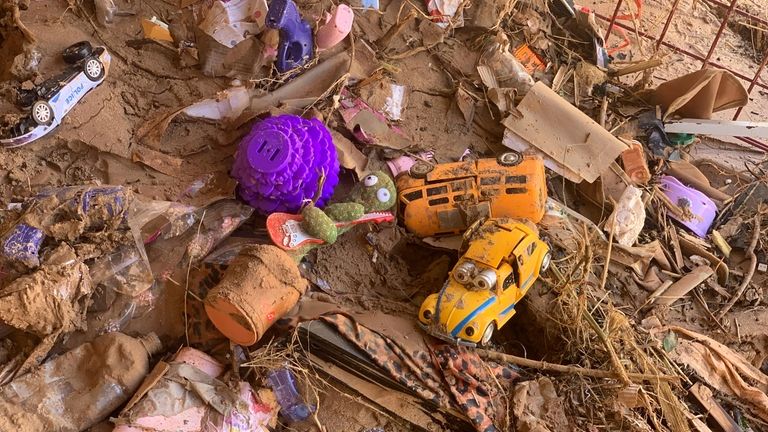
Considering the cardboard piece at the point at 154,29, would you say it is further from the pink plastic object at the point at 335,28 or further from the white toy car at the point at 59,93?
the pink plastic object at the point at 335,28

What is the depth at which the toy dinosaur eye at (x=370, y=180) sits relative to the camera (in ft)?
7.99

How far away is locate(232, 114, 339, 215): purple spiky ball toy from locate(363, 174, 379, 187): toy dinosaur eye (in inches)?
4.7

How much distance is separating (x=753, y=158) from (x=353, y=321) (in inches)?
97.0

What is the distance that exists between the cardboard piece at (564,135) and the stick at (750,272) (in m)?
0.74

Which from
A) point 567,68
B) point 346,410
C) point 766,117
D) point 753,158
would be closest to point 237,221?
point 346,410

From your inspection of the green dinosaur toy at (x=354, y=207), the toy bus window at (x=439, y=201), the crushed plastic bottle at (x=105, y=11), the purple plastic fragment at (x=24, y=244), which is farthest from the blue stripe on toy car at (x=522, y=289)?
the crushed plastic bottle at (x=105, y=11)

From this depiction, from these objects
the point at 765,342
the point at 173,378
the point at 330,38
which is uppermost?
the point at 330,38

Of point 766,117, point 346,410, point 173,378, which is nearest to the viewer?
point 173,378

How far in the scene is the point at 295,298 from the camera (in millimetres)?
2139

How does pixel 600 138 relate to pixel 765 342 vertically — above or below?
above

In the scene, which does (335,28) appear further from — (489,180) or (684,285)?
(684,285)

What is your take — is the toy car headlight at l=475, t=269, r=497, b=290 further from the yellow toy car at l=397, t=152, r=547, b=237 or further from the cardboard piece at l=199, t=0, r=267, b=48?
the cardboard piece at l=199, t=0, r=267, b=48

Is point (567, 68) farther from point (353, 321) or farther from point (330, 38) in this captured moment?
point (353, 321)

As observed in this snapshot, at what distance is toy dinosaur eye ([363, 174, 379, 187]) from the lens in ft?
7.99
